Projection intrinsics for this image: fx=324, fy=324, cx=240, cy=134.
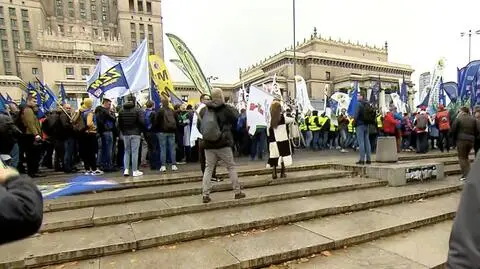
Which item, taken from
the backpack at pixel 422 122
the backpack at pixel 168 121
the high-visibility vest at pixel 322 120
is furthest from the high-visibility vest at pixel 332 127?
the backpack at pixel 168 121

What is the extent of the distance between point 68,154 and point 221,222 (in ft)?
20.1

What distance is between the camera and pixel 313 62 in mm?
81188

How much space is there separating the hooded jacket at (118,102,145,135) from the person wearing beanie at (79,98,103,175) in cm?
117

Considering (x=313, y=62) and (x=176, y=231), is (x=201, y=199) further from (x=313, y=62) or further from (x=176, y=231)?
(x=313, y=62)

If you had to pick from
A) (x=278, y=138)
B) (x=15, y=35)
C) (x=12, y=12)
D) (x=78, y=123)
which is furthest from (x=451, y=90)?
(x=12, y=12)

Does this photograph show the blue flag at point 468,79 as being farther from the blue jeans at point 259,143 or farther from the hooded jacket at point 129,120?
the hooded jacket at point 129,120

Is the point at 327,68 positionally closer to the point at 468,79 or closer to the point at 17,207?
the point at 468,79

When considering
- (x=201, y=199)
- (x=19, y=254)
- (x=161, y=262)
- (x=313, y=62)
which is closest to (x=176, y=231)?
(x=161, y=262)

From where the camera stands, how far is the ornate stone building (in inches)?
3061

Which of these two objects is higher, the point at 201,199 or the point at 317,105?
the point at 317,105

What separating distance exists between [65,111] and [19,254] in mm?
5753

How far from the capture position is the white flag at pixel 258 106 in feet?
32.6

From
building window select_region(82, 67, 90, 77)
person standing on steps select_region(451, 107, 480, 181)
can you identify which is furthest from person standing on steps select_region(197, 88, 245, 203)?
building window select_region(82, 67, 90, 77)

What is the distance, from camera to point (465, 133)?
25.1 feet
